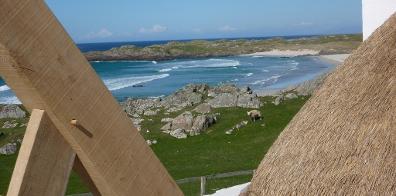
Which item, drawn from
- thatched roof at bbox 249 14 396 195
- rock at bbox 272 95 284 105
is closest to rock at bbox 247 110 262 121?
rock at bbox 272 95 284 105

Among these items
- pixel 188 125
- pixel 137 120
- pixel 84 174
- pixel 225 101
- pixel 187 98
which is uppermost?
pixel 84 174

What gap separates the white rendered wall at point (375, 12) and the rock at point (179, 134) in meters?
12.9

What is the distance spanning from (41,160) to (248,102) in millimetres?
21866

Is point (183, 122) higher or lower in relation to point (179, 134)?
higher

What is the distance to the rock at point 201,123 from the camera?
19.3m

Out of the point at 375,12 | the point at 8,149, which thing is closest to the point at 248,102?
the point at 8,149

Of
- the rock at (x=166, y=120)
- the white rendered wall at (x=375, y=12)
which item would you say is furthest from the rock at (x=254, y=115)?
the white rendered wall at (x=375, y=12)

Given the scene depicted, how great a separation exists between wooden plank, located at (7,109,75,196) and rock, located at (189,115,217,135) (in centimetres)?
1809

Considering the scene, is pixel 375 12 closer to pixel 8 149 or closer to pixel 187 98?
pixel 8 149

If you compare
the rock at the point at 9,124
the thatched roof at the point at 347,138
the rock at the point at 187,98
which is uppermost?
the thatched roof at the point at 347,138

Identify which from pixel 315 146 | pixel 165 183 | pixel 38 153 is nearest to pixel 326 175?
pixel 315 146

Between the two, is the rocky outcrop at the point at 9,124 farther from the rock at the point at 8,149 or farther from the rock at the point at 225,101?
the rock at the point at 225,101

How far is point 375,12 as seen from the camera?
21.0 ft

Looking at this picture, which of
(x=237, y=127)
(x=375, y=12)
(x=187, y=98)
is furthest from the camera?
(x=187, y=98)
